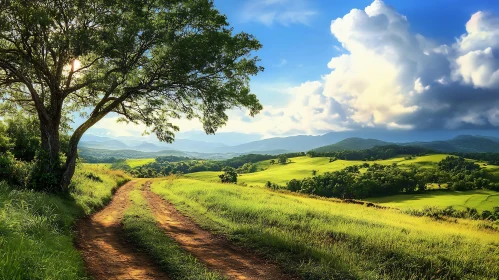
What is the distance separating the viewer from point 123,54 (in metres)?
18.0

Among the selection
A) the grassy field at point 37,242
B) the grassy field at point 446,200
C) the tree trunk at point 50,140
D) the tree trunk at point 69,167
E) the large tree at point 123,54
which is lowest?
the grassy field at point 446,200

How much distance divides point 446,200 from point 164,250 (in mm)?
108340

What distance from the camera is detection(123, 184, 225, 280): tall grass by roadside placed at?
8.65 m

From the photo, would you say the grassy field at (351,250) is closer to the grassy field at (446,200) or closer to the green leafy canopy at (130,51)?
the green leafy canopy at (130,51)

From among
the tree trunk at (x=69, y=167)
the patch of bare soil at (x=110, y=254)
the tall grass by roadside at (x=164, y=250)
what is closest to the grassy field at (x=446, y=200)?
the tall grass by roadside at (x=164, y=250)

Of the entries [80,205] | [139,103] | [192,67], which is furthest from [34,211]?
[139,103]

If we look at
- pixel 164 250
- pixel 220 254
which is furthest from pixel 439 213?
pixel 164 250

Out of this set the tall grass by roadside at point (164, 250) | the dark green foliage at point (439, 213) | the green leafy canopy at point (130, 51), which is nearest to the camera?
the tall grass by roadside at point (164, 250)

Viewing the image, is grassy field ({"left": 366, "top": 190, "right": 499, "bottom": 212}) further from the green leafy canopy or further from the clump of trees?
the clump of trees

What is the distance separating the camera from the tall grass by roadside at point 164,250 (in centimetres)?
865

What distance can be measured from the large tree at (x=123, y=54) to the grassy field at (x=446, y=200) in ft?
252

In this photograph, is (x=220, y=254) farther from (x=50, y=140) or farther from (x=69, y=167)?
(x=50, y=140)

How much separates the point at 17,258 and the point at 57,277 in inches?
38.1

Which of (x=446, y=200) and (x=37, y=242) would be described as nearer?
(x=37, y=242)
